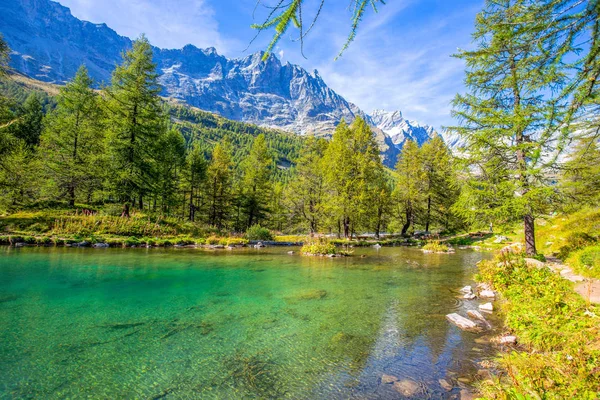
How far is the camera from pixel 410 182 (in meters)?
37.4

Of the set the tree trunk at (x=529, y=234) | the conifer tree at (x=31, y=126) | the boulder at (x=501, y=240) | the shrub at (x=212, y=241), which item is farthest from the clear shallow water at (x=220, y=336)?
the conifer tree at (x=31, y=126)

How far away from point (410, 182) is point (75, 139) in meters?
39.5

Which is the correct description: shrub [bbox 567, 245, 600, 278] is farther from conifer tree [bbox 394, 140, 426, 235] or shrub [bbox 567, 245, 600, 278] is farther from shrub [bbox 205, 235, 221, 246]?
conifer tree [bbox 394, 140, 426, 235]

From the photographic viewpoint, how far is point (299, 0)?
8.64 feet

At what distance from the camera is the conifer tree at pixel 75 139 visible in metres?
26.8

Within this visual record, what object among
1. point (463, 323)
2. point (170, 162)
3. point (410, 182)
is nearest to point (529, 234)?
point (463, 323)

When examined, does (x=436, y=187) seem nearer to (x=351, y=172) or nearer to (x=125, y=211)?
(x=351, y=172)

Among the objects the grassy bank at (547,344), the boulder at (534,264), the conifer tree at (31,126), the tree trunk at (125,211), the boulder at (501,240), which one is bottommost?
the grassy bank at (547,344)

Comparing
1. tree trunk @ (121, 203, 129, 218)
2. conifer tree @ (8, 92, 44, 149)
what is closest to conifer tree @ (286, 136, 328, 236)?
tree trunk @ (121, 203, 129, 218)

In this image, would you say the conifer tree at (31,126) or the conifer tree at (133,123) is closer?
the conifer tree at (133,123)

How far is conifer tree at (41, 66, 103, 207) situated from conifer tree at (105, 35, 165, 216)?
3582 mm

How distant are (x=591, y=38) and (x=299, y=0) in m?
3.51

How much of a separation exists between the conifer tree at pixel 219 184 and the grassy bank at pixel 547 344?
36.7m

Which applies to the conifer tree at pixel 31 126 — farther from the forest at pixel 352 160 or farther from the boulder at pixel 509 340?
the boulder at pixel 509 340
